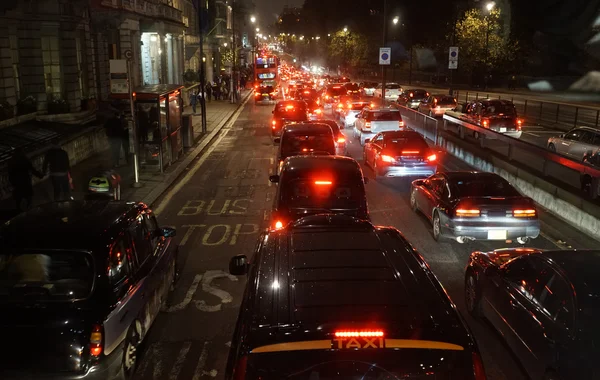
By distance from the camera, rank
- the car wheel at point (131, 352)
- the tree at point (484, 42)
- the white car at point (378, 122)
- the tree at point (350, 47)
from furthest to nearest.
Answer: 1. the tree at point (350, 47)
2. the tree at point (484, 42)
3. the white car at point (378, 122)
4. the car wheel at point (131, 352)

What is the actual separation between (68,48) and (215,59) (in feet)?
175

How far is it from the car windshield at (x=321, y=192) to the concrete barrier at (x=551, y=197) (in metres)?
5.69

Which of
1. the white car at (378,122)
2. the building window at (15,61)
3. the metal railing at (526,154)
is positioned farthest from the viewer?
the white car at (378,122)

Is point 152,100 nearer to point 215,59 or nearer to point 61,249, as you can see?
point 61,249

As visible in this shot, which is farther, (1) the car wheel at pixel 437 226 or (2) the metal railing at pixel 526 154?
(2) the metal railing at pixel 526 154

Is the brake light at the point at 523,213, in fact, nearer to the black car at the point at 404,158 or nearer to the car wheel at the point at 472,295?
the car wheel at the point at 472,295

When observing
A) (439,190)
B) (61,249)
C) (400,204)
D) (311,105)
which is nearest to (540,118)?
(311,105)

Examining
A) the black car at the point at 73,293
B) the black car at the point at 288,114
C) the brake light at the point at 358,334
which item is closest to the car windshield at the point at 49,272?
the black car at the point at 73,293

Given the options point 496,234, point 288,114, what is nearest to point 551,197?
point 496,234

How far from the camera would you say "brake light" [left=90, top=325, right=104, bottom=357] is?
5609 millimetres

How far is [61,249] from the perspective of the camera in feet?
19.7

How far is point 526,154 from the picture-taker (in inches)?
762

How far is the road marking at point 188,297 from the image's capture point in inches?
337

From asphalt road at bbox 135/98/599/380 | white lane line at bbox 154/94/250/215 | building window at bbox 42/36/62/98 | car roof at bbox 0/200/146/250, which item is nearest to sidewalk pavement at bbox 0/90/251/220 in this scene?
white lane line at bbox 154/94/250/215
